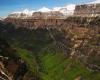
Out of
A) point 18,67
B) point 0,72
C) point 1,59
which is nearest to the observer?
point 0,72

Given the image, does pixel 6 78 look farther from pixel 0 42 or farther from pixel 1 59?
pixel 0 42

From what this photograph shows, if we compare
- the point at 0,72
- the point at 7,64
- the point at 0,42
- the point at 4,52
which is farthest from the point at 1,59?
the point at 0,42

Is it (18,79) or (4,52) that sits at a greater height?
(4,52)

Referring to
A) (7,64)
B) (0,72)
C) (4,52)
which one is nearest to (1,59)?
(7,64)

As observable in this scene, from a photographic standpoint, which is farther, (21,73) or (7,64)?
(21,73)

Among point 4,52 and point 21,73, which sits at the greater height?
point 4,52

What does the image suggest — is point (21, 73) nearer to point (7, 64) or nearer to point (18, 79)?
point (18, 79)

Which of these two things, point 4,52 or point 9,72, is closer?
point 9,72

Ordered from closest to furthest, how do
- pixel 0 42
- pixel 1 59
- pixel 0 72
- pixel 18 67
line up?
1. pixel 0 72
2. pixel 1 59
3. pixel 18 67
4. pixel 0 42

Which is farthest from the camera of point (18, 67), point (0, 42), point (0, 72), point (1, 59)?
point (0, 42)
